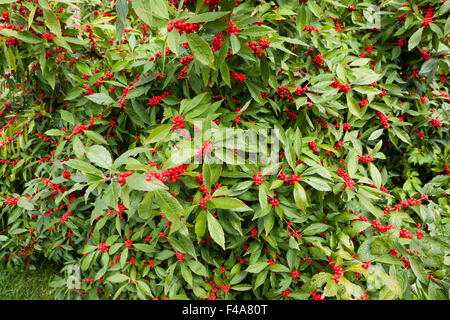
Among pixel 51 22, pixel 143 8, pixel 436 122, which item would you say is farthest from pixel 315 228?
pixel 51 22

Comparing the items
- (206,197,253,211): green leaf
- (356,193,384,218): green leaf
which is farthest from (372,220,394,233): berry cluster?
(206,197,253,211): green leaf

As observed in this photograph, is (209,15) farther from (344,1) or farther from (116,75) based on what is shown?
(344,1)

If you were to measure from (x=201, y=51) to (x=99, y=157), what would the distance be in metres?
0.71

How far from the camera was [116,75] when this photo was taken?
1883mm

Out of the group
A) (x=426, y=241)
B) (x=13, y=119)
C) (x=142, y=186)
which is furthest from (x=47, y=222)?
(x=426, y=241)

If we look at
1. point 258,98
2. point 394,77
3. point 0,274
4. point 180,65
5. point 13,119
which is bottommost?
point 0,274

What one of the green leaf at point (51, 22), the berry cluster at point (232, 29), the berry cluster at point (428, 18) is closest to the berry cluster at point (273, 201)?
the berry cluster at point (232, 29)

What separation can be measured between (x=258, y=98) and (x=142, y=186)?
915 mm

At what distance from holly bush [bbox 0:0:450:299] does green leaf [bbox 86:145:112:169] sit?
0.05 feet

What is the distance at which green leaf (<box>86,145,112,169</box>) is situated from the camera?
1.35 m

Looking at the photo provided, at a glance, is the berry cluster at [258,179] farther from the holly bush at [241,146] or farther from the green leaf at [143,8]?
the green leaf at [143,8]

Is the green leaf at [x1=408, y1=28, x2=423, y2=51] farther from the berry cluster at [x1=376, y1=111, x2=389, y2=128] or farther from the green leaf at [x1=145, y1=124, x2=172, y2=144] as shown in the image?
the green leaf at [x1=145, y1=124, x2=172, y2=144]

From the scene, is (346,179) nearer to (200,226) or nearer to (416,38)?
(200,226)

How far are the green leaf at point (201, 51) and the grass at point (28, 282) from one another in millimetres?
2869
